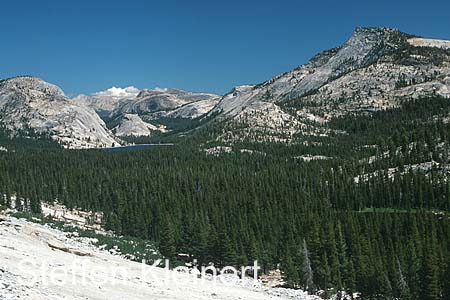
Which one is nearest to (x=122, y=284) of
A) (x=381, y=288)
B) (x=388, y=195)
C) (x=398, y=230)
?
(x=381, y=288)

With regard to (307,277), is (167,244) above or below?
above

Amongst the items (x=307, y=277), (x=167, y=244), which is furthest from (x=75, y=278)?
(x=167, y=244)

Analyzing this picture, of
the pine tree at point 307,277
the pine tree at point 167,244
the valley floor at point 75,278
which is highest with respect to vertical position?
the valley floor at point 75,278

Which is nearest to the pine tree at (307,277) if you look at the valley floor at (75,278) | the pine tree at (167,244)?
the valley floor at (75,278)

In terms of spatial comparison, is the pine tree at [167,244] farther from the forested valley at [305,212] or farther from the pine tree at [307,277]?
the pine tree at [307,277]

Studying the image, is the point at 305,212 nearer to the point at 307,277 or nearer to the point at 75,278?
the point at 307,277

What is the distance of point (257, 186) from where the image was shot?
529ft

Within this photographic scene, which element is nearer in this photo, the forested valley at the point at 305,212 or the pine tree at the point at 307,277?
the pine tree at the point at 307,277

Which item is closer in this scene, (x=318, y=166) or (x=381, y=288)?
(x=381, y=288)

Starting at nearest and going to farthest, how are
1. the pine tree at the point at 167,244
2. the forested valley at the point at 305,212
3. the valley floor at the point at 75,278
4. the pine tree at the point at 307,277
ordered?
the valley floor at the point at 75,278, the pine tree at the point at 307,277, the forested valley at the point at 305,212, the pine tree at the point at 167,244

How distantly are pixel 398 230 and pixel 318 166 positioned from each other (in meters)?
91.2

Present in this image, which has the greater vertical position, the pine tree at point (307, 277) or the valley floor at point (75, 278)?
the valley floor at point (75, 278)

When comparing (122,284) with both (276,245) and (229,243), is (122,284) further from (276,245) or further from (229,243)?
(276,245)

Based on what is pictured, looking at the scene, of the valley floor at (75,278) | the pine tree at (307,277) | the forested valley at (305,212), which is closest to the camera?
the valley floor at (75,278)
